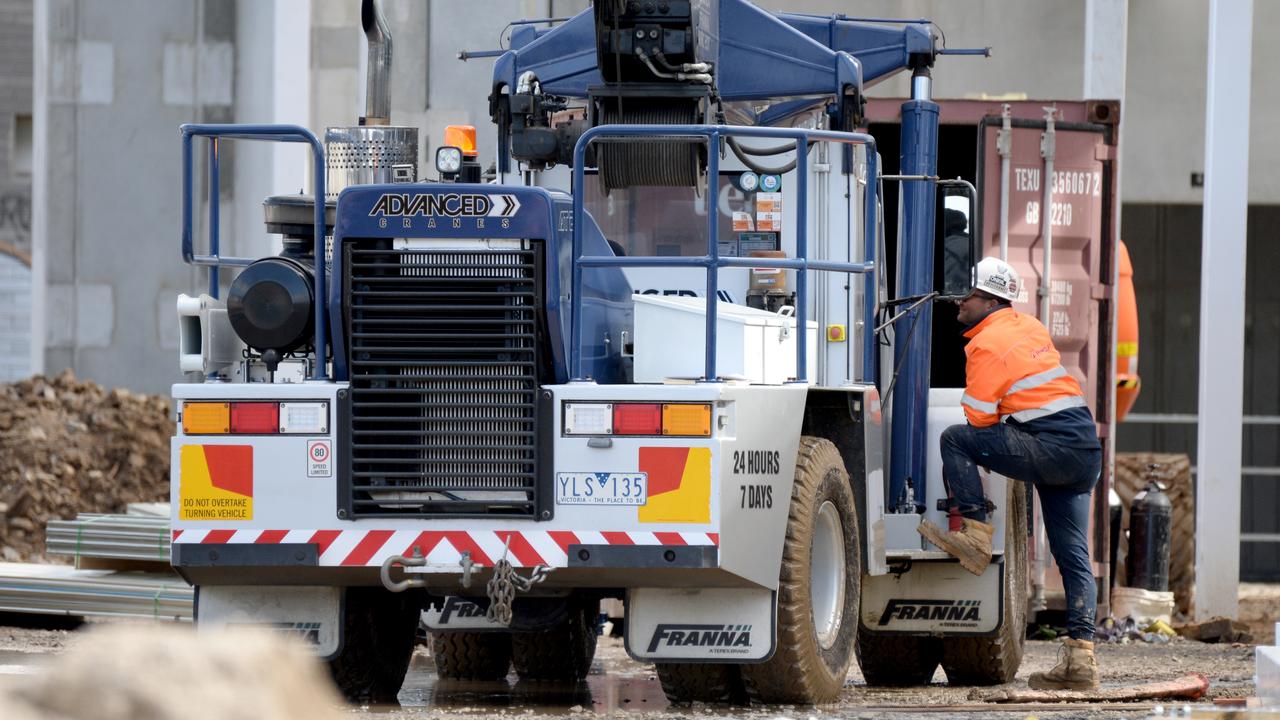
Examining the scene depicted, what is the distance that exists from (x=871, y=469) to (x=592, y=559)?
1859mm

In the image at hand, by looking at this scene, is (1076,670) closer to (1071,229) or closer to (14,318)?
(1071,229)

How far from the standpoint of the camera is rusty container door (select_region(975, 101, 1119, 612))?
42.2 ft

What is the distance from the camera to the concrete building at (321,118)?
56.4ft

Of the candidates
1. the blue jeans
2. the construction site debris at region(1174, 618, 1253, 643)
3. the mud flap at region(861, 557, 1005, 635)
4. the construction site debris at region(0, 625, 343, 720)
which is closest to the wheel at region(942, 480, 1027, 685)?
the mud flap at region(861, 557, 1005, 635)

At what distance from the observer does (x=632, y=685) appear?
10305 millimetres

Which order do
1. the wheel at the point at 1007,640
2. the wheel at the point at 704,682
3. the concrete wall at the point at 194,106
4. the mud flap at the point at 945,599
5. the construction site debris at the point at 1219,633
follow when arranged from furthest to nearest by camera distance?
Answer: the concrete wall at the point at 194,106, the construction site debris at the point at 1219,633, the wheel at the point at 1007,640, the mud flap at the point at 945,599, the wheel at the point at 704,682

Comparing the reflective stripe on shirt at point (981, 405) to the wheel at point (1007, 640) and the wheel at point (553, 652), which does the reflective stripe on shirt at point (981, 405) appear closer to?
the wheel at point (1007, 640)

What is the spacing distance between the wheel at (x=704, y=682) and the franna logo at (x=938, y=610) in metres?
1.78

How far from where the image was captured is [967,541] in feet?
31.7

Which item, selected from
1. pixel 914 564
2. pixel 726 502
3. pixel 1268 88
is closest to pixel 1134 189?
pixel 1268 88

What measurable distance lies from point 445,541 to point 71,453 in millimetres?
10276

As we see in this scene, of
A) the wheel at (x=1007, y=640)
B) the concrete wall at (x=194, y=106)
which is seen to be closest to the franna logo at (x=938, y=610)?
the wheel at (x=1007, y=640)

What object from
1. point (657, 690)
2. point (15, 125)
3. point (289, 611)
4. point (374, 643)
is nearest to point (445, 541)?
point (289, 611)

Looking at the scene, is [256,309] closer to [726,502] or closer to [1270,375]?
[726,502]
